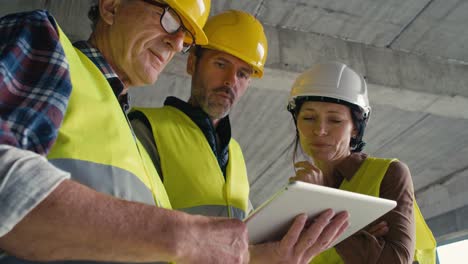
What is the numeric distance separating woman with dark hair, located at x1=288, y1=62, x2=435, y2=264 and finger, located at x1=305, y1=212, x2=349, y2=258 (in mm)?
601

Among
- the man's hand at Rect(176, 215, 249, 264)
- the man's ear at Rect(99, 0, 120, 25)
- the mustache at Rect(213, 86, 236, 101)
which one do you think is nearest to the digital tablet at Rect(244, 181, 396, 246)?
the man's hand at Rect(176, 215, 249, 264)

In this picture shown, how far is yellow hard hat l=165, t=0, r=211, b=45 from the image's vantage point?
2305mm

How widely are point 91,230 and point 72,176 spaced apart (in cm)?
25

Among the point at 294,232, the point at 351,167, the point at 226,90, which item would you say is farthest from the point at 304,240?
the point at 226,90

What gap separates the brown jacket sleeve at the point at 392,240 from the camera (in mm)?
2312

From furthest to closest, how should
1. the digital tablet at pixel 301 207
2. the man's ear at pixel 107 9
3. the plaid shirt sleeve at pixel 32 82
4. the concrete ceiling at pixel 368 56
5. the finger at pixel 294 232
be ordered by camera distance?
the concrete ceiling at pixel 368 56 → the man's ear at pixel 107 9 → the finger at pixel 294 232 → the digital tablet at pixel 301 207 → the plaid shirt sleeve at pixel 32 82

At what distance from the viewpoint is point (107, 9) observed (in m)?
2.21

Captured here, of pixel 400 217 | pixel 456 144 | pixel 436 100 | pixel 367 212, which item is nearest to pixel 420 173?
pixel 456 144

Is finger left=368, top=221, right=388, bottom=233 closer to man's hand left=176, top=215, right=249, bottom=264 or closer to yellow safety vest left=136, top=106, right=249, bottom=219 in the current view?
yellow safety vest left=136, top=106, right=249, bottom=219

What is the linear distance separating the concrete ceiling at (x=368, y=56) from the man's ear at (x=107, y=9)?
2.35m

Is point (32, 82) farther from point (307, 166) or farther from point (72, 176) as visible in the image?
point (307, 166)

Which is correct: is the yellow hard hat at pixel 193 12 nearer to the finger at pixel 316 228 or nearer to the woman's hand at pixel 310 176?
the woman's hand at pixel 310 176

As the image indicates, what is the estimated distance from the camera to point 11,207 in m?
1.05

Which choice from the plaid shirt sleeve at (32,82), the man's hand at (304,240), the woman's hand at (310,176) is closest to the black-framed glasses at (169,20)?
the plaid shirt sleeve at (32,82)
